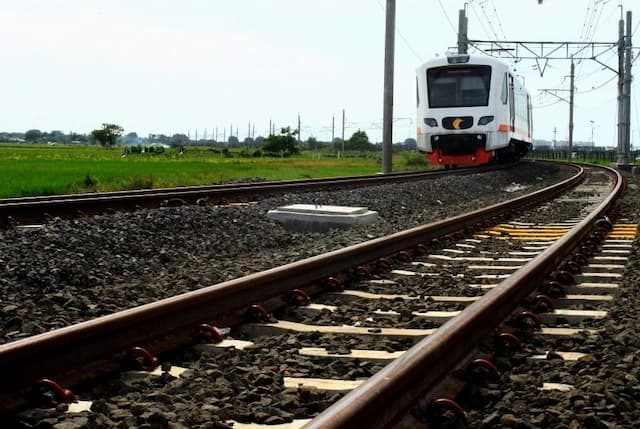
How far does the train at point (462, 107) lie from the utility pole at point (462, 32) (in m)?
10.4

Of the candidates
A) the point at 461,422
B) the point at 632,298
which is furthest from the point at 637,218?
the point at 461,422

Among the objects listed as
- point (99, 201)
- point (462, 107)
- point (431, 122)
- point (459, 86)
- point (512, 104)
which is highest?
point (459, 86)

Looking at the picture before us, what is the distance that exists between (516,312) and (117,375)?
96.5 inches

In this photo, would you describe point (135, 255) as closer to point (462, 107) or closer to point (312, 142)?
point (462, 107)

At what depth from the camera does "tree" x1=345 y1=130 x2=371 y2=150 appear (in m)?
147

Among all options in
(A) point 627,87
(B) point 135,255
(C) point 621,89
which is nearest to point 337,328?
(B) point 135,255

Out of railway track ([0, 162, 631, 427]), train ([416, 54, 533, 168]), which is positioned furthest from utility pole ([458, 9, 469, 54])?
railway track ([0, 162, 631, 427])

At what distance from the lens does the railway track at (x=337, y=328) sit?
3.08m

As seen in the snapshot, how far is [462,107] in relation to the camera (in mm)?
23078

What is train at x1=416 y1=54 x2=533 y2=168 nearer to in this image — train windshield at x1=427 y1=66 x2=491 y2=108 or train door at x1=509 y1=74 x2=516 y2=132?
train windshield at x1=427 y1=66 x2=491 y2=108

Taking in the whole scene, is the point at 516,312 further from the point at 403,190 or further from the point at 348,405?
the point at 403,190

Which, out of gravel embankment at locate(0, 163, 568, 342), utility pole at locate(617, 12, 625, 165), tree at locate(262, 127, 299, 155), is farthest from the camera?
tree at locate(262, 127, 299, 155)

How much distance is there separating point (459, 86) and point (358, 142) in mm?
124542

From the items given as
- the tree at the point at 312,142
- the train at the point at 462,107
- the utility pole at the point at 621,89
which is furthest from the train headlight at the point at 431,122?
the tree at the point at 312,142
